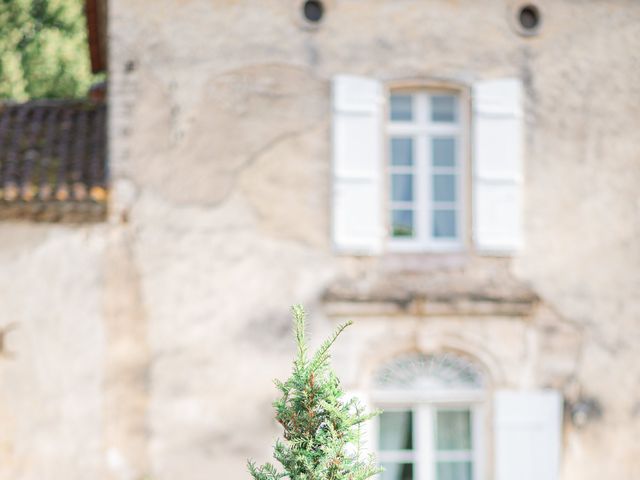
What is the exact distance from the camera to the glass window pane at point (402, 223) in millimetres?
11195

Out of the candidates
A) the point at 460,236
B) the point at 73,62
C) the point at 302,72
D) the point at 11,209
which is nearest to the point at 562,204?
the point at 460,236

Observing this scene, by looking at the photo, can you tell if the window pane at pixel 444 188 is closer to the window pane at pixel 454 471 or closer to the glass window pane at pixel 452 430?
the glass window pane at pixel 452 430

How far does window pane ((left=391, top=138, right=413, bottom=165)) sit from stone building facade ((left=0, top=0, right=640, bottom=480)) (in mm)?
132

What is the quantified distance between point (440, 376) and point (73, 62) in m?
10.5

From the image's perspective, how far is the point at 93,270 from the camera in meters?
10.7

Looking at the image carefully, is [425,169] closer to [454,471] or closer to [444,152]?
[444,152]

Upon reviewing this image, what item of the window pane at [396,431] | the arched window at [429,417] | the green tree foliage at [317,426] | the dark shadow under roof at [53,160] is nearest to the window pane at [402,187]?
the arched window at [429,417]

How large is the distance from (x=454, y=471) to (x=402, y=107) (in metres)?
3.36

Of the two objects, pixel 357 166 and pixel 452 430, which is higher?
pixel 357 166

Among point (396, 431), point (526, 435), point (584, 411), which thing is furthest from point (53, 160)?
point (584, 411)

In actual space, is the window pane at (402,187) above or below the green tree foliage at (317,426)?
Answer: above

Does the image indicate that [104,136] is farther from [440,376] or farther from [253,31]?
[440,376]

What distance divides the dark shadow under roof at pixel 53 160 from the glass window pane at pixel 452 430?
3.57 metres

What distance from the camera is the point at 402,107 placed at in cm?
1128
